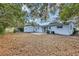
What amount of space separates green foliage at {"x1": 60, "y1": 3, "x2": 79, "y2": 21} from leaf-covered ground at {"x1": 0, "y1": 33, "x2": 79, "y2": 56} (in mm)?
210

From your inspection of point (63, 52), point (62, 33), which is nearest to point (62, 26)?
point (62, 33)

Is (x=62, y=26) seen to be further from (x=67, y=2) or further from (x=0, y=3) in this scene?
(x=0, y=3)

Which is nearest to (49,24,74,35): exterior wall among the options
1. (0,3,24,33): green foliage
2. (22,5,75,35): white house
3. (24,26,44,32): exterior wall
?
(22,5,75,35): white house

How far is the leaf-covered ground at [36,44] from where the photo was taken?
3.05 meters

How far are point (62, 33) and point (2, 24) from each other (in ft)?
2.04

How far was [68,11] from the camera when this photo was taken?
3.04 metres

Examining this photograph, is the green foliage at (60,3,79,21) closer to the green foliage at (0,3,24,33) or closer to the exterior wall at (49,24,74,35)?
the exterior wall at (49,24,74,35)

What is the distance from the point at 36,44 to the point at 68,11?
0.47 m

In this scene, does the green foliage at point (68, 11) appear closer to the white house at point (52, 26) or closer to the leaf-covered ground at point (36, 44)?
the white house at point (52, 26)

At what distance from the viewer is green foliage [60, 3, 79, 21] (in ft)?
9.96

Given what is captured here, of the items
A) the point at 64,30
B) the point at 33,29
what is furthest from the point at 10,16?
the point at 64,30

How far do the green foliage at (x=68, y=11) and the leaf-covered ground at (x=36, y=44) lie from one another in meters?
0.21

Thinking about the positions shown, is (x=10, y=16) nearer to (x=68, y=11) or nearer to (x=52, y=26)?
Result: (x=52, y=26)

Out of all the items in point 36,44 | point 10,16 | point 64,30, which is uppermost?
point 10,16
